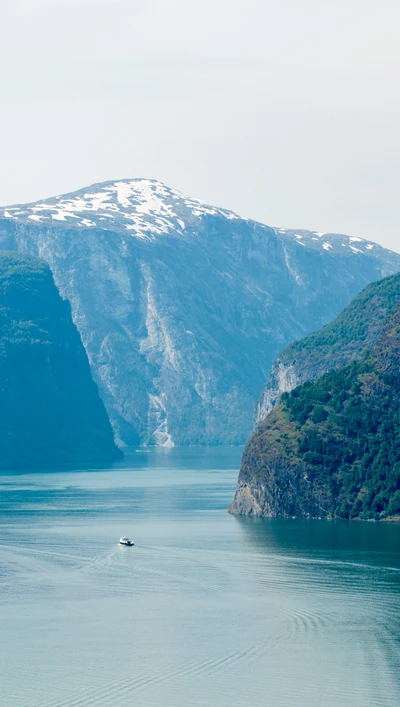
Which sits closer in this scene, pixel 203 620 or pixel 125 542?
pixel 203 620

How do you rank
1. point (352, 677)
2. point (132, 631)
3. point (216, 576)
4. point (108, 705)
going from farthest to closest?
point (216, 576), point (132, 631), point (352, 677), point (108, 705)

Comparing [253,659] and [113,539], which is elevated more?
[253,659]

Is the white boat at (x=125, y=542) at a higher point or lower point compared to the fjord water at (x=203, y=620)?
lower

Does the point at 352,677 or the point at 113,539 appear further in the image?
the point at 113,539

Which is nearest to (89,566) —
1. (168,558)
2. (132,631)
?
(168,558)

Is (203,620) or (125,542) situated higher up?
(203,620)

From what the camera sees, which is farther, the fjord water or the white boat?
the white boat

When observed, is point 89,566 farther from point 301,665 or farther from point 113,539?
point 301,665

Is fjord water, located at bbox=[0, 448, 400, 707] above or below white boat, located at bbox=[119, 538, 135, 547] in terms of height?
above
